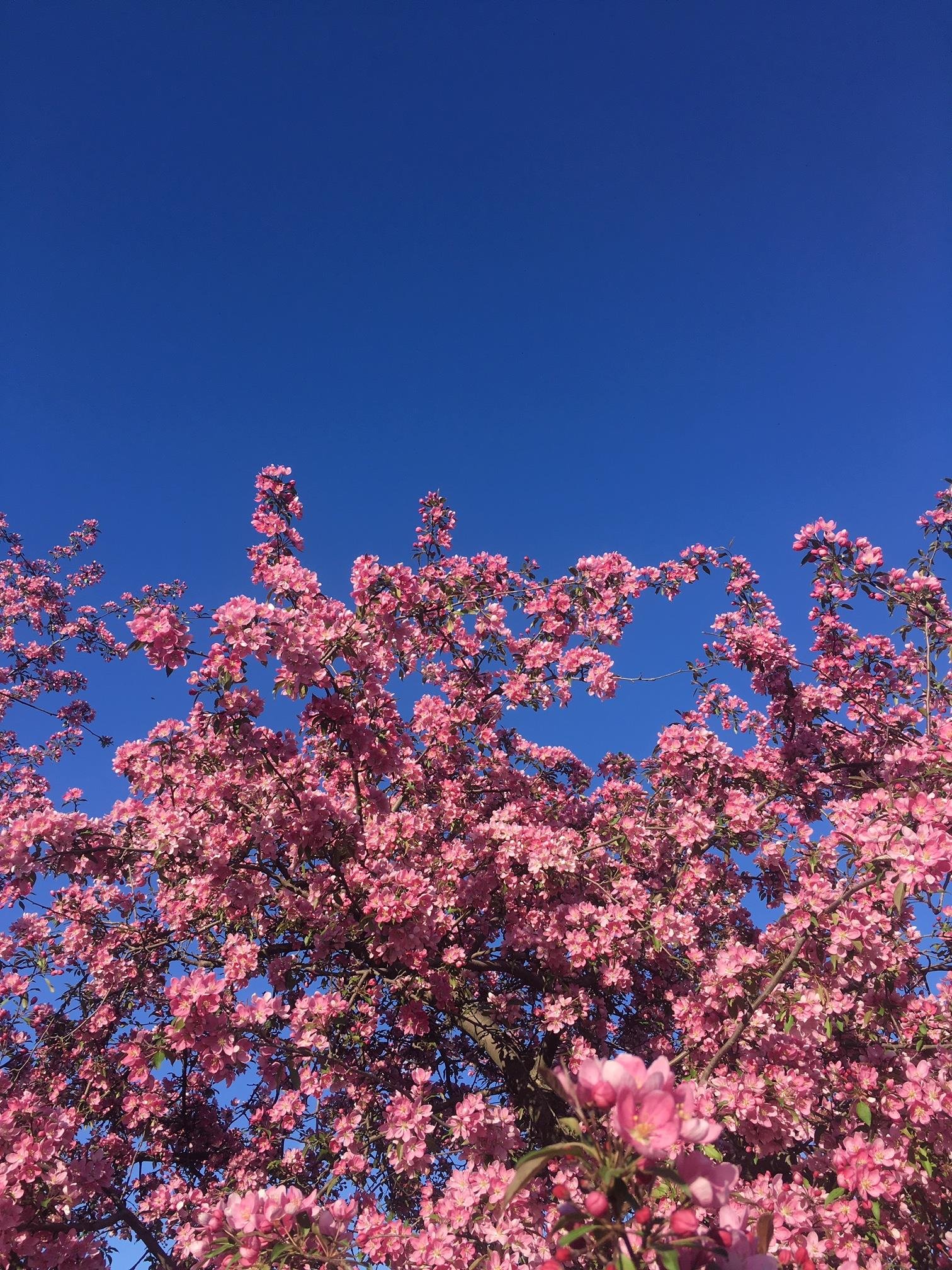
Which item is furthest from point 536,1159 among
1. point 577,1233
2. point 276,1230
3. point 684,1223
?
point 276,1230

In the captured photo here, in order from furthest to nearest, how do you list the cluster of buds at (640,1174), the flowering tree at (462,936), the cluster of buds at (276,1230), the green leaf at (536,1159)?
the flowering tree at (462,936), the cluster of buds at (276,1230), the cluster of buds at (640,1174), the green leaf at (536,1159)

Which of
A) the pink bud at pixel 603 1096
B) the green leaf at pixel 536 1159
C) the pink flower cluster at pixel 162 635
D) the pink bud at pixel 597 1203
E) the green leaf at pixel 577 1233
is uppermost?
the pink flower cluster at pixel 162 635

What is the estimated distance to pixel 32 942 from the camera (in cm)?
550

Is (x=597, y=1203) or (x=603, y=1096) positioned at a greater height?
(x=603, y=1096)

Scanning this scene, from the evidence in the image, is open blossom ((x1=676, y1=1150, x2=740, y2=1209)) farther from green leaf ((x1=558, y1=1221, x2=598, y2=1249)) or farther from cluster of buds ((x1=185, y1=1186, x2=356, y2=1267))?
cluster of buds ((x1=185, y1=1186, x2=356, y2=1267))

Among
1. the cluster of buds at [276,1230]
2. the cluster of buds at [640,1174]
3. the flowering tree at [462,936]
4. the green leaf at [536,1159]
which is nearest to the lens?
the green leaf at [536,1159]

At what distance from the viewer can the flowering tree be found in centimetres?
366

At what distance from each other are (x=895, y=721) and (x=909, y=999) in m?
3.18

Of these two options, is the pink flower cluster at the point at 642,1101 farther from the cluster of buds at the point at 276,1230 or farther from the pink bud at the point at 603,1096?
the cluster of buds at the point at 276,1230

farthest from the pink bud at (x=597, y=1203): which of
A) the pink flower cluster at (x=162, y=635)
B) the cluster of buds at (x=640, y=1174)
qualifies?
the pink flower cluster at (x=162, y=635)

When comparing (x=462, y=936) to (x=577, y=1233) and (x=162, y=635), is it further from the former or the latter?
(x=577, y=1233)

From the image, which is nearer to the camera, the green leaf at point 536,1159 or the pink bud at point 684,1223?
the green leaf at point 536,1159

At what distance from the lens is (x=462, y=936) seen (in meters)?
5.83

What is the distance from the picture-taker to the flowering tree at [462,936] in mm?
3662
